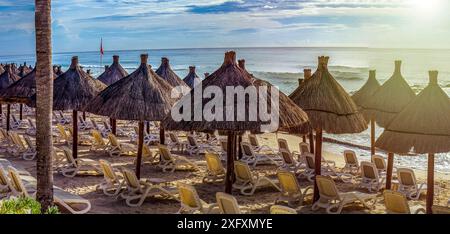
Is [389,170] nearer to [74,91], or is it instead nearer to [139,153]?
[139,153]

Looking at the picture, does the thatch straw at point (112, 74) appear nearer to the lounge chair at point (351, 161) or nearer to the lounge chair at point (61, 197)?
the lounge chair at point (351, 161)

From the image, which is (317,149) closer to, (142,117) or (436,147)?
(436,147)

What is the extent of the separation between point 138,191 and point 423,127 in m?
4.79

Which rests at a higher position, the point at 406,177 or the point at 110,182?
the point at 406,177

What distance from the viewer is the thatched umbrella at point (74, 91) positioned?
1207cm

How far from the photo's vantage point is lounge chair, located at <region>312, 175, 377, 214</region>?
27.1 feet

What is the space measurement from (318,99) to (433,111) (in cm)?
210

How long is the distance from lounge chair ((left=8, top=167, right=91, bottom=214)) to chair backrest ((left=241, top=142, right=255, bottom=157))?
5.59 metres

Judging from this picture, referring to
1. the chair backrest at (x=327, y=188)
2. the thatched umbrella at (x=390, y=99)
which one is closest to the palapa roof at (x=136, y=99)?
the chair backrest at (x=327, y=188)

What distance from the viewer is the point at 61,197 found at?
7.79 meters

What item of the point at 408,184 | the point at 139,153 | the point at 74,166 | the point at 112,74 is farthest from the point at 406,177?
the point at 112,74

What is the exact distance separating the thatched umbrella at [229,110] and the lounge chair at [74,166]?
3.32 m
